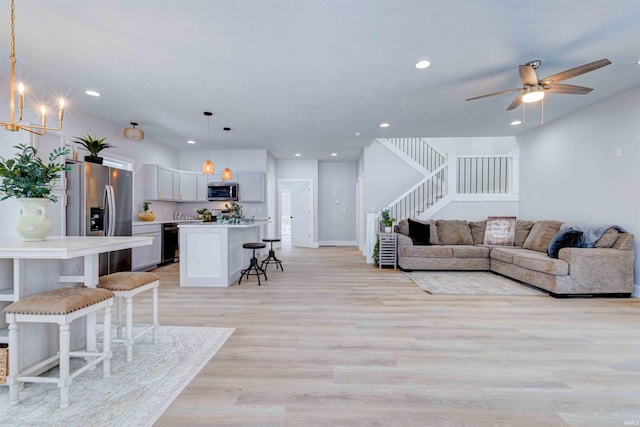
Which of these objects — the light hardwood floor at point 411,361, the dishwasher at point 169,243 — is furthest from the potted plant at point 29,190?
the dishwasher at point 169,243

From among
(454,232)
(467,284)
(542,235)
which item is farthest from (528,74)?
(454,232)

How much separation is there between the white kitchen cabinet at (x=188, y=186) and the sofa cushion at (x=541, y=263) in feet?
21.8

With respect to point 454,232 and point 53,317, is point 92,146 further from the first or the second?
point 454,232

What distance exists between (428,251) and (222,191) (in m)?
4.79

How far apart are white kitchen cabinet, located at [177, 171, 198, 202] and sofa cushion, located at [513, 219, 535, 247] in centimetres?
691

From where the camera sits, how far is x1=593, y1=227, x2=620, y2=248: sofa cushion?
12.9 feet

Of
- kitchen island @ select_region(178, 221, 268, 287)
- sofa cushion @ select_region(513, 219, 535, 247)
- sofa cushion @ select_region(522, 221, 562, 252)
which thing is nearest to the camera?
kitchen island @ select_region(178, 221, 268, 287)

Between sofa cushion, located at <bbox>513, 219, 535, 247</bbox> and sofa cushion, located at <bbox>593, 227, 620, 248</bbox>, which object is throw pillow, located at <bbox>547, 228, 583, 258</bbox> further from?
sofa cushion, located at <bbox>513, 219, 535, 247</bbox>

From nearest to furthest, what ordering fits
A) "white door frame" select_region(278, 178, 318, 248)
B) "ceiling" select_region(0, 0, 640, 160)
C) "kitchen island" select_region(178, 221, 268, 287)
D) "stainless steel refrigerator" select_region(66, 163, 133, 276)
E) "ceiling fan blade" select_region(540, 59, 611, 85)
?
"ceiling" select_region(0, 0, 640, 160)
"ceiling fan blade" select_region(540, 59, 611, 85)
"stainless steel refrigerator" select_region(66, 163, 133, 276)
"kitchen island" select_region(178, 221, 268, 287)
"white door frame" select_region(278, 178, 318, 248)

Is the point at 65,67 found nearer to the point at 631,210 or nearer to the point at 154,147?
the point at 154,147

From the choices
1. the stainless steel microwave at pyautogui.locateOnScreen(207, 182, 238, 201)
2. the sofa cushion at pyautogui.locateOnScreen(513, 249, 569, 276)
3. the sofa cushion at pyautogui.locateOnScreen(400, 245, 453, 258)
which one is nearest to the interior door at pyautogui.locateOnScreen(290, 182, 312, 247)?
the stainless steel microwave at pyautogui.locateOnScreen(207, 182, 238, 201)

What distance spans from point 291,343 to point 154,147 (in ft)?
19.1

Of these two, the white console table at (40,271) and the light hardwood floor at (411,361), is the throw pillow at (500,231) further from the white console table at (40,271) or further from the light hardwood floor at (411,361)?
the white console table at (40,271)

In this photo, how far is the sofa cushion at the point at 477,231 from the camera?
232 inches
